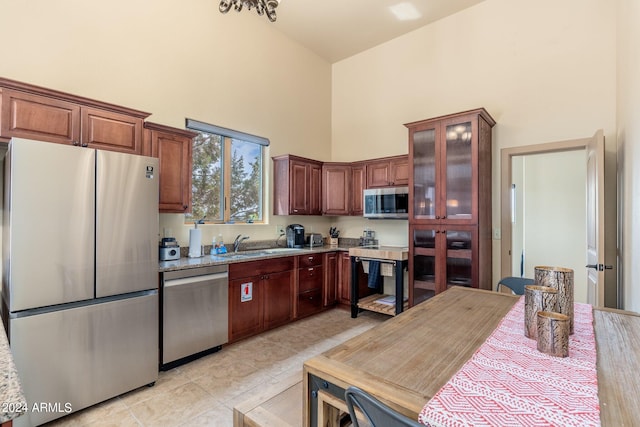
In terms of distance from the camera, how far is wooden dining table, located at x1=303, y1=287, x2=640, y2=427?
2.73ft

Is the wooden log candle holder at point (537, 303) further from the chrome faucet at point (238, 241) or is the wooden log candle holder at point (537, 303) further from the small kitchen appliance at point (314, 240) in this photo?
the small kitchen appliance at point (314, 240)

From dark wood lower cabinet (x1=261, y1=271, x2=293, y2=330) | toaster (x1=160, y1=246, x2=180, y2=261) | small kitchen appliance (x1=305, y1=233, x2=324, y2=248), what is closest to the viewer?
toaster (x1=160, y1=246, x2=180, y2=261)

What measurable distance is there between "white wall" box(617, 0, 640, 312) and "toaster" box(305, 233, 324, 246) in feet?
11.2

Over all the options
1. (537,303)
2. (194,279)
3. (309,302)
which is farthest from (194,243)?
(537,303)

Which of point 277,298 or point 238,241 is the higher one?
point 238,241

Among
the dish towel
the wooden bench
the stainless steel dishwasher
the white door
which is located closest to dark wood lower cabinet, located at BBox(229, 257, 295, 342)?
the stainless steel dishwasher

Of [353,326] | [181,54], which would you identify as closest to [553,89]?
[353,326]

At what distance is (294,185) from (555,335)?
3650 mm

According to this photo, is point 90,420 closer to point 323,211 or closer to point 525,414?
point 525,414

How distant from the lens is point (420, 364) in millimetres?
1014

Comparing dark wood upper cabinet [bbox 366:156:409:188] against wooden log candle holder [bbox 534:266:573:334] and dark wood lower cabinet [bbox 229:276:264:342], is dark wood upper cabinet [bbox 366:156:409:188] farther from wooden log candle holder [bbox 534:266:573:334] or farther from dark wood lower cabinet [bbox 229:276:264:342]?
wooden log candle holder [bbox 534:266:573:334]

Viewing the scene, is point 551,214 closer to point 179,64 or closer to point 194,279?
point 194,279

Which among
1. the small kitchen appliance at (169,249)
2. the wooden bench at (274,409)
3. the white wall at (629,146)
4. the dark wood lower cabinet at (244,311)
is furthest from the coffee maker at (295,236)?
the white wall at (629,146)

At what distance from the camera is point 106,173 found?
87.1 inches
